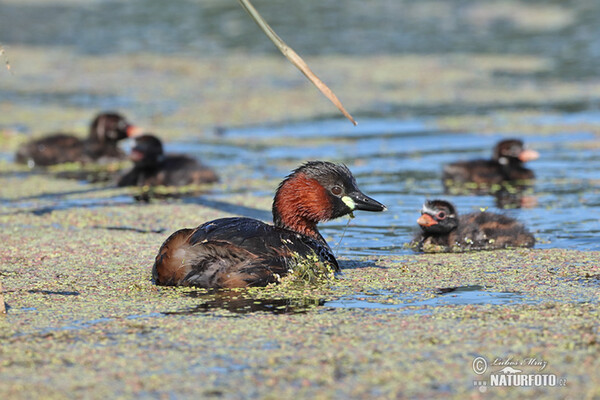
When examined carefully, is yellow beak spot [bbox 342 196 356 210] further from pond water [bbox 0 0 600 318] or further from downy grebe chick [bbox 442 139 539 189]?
downy grebe chick [bbox 442 139 539 189]

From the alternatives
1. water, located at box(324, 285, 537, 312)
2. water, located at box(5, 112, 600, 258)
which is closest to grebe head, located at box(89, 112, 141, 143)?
water, located at box(5, 112, 600, 258)

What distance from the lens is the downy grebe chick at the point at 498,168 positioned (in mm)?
11461

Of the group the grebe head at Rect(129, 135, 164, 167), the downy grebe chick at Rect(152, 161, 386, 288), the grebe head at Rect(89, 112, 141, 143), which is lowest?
the downy grebe chick at Rect(152, 161, 386, 288)

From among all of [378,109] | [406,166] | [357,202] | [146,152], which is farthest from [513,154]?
[378,109]

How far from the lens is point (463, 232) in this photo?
8430 millimetres

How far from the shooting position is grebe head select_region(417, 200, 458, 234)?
27.1 feet

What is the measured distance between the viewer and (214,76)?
20781 mm

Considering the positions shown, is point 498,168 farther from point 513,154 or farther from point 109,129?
point 109,129

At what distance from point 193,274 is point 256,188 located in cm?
498

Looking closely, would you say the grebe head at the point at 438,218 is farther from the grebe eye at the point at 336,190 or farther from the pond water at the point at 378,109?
the grebe eye at the point at 336,190

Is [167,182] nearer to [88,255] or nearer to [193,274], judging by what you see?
[88,255]

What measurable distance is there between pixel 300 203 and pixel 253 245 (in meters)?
0.73

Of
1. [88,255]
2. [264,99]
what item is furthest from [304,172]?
[264,99]

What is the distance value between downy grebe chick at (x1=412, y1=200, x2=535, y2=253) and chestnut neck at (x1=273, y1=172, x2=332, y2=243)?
4.85 feet
